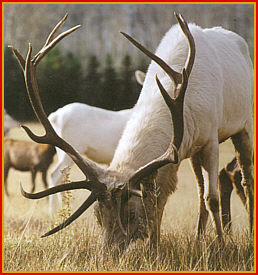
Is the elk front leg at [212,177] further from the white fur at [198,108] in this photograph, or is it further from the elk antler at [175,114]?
the elk antler at [175,114]

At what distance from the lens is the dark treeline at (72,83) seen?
7.25m

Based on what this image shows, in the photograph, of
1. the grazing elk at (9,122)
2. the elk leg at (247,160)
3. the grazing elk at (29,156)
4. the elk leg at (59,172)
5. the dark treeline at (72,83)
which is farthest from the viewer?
the grazing elk at (9,122)

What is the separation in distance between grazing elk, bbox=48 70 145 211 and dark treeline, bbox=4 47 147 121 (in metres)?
→ 0.32

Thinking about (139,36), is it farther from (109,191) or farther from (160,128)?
(109,191)

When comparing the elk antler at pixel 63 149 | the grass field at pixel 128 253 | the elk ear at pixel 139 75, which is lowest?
the grass field at pixel 128 253

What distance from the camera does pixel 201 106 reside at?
4.27 meters

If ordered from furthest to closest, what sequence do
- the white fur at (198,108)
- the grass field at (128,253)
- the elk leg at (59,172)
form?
the elk leg at (59,172) → the white fur at (198,108) → the grass field at (128,253)

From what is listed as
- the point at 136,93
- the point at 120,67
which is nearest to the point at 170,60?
the point at 120,67

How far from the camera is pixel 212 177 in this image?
4461 mm

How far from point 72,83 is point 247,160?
4.26 metres

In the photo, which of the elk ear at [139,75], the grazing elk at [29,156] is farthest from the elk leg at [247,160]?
the grazing elk at [29,156]

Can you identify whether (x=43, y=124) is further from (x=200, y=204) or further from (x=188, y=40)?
(x=200, y=204)

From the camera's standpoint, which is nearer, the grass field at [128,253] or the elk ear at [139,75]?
the grass field at [128,253]

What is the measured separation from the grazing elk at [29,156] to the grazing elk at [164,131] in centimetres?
474
